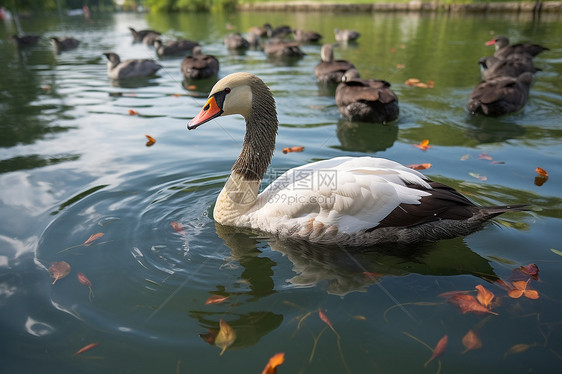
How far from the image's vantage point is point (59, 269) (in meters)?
3.56

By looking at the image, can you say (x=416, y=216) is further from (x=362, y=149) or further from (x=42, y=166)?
(x=42, y=166)

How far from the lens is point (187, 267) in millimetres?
3531

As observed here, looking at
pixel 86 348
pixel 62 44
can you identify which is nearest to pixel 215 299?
pixel 86 348

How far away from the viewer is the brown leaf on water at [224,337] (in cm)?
274

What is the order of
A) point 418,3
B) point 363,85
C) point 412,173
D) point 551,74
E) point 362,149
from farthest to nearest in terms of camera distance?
point 418,3 < point 551,74 < point 363,85 < point 362,149 < point 412,173

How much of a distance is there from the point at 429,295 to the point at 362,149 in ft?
11.5

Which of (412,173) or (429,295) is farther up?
(412,173)

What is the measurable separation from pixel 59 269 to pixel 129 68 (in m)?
9.49

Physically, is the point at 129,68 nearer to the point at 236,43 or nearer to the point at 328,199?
the point at 236,43

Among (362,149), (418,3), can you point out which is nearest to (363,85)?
(362,149)

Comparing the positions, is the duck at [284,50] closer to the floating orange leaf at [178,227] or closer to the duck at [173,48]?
the duck at [173,48]

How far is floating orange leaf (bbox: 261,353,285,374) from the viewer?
8.21ft

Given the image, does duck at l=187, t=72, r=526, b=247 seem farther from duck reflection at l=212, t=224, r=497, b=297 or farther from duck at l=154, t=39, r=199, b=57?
duck at l=154, t=39, r=199, b=57

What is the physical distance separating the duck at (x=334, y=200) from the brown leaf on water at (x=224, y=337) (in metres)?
1.21
